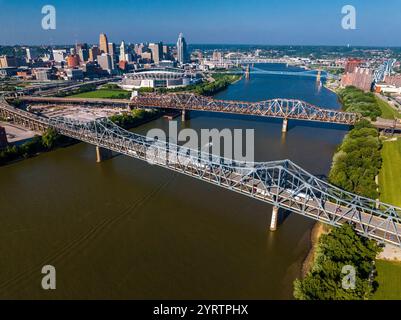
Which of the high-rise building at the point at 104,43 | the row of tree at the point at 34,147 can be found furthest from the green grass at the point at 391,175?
the high-rise building at the point at 104,43

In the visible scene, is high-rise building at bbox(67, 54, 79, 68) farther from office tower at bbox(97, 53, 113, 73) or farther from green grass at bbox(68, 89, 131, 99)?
green grass at bbox(68, 89, 131, 99)

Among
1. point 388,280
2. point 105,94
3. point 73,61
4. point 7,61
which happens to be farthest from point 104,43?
point 388,280

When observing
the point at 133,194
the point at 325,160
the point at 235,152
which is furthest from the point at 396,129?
the point at 133,194

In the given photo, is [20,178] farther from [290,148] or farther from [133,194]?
[290,148]

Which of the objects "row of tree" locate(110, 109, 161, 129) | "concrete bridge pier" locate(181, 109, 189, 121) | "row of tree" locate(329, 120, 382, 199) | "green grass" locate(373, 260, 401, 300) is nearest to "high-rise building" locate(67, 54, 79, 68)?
"row of tree" locate(110, 109, 161, 129)

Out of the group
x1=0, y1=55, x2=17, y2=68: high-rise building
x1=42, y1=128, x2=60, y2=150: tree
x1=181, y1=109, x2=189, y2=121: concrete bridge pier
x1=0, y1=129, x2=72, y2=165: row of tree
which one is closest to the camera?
x1=0, y1=129, x2=72, y2=165: row of tree

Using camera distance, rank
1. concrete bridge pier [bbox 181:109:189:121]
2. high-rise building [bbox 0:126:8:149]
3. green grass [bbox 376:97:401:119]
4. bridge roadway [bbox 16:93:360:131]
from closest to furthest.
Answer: high-rise building [bbox 0:126:8:149], bridge roadway [bbox 16:93:360:131], green grass [bbox 376:97:401:119], concrete bridge pier [bbox 181:109:189:121]
